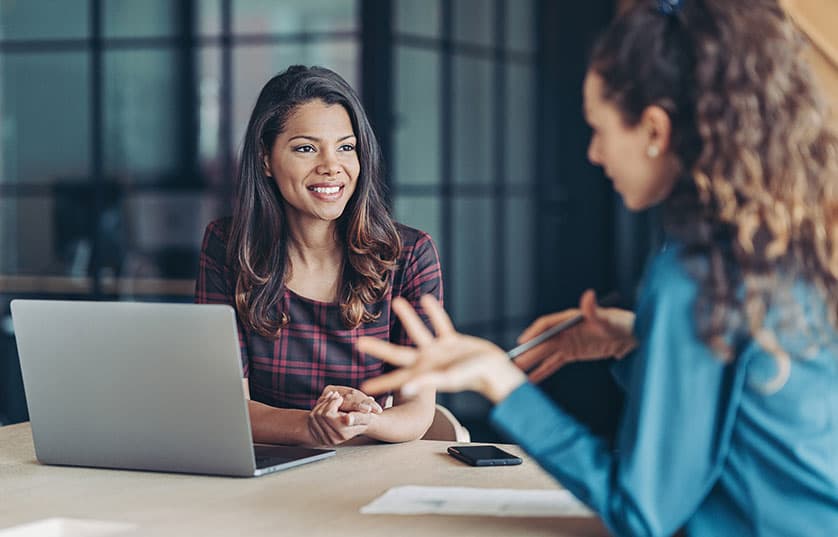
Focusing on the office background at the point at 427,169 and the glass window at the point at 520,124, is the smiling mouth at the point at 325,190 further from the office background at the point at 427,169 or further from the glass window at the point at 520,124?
the glass window at the point at 520,124

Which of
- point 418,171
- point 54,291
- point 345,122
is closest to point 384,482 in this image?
point 345,122

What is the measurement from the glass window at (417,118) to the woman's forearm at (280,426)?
A: 276cm

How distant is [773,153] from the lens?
49.5 inches

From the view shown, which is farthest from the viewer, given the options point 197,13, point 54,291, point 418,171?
point 197,13

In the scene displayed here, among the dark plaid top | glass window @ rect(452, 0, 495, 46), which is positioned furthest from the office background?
the dark plaid top

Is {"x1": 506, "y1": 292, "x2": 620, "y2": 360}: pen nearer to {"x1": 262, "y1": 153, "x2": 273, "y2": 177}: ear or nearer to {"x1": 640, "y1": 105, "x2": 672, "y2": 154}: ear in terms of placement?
{"x1": 640, "y1": 105, "x2": 672, "y2": 154}: ear

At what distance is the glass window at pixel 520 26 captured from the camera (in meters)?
5.20

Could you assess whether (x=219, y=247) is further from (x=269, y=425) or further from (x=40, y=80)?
(x=40, y=80)

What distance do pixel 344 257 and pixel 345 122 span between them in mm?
277

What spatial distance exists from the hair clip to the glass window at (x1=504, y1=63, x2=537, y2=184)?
392 cm

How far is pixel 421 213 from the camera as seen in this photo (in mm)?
4887

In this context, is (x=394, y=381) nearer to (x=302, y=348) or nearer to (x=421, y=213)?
(x=302, y=348)

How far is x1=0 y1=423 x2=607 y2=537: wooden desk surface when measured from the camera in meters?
1.44

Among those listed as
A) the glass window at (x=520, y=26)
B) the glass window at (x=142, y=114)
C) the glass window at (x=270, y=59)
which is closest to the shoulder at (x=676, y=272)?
the glass window at (x=520, y=26)
